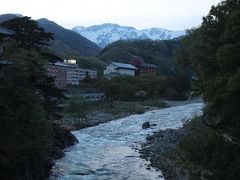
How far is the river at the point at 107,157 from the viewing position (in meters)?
26.2

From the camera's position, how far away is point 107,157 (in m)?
33.3

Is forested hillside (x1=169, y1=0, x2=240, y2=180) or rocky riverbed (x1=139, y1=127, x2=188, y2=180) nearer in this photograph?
forested hillside (x1=169, y1=0, x2=240, y2=180)

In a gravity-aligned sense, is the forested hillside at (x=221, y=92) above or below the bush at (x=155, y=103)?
above

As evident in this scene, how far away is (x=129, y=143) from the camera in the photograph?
136 ft

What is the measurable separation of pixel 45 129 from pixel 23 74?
3.07m

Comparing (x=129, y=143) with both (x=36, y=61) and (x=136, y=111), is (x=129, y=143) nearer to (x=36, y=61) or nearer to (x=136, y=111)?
(x=36, y=61)

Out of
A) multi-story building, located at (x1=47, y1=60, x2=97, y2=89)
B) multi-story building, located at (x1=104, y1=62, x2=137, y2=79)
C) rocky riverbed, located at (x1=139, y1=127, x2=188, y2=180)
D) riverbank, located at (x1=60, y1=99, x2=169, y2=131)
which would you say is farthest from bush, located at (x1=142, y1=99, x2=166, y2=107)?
rocky riverbed, located at (x1=139, y1=127, x2=188, y2=180)

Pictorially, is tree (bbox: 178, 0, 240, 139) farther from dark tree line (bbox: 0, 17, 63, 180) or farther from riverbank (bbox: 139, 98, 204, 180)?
dark tree line (bbox: 0, 17, 63, 180)

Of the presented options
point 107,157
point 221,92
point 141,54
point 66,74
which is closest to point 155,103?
point 66,74

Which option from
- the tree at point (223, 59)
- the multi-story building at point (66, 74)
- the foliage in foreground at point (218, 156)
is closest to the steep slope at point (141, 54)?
the multi-story building at point (66, 74)

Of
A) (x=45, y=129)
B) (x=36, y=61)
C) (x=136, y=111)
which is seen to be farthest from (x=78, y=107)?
(x=45, y=129)

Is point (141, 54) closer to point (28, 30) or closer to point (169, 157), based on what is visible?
point (28, 30)

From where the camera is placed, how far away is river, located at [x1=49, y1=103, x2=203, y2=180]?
86.1 feet

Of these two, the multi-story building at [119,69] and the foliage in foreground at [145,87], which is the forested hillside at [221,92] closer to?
the foliage in foreground at [145,87]
